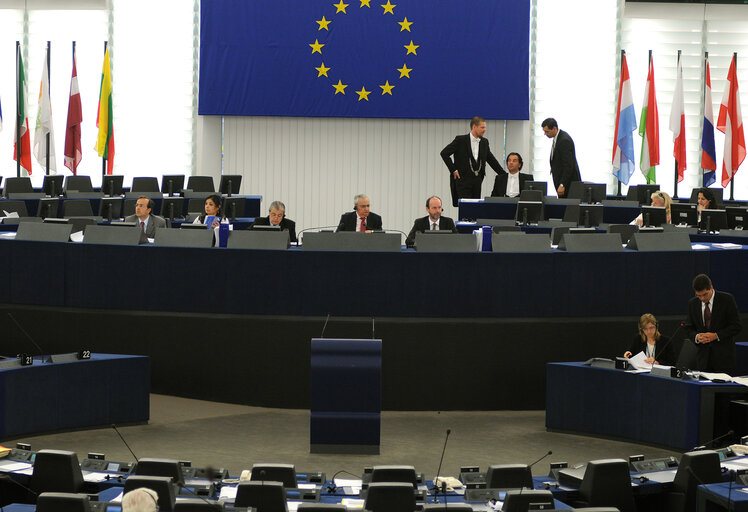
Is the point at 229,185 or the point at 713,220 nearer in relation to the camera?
the point at 713,220

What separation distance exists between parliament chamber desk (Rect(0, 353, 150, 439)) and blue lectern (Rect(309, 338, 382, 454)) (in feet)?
5.83

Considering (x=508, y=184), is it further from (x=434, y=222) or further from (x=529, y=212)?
(x=434, y=222)

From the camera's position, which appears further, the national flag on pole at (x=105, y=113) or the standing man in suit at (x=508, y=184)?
the national flag on pole at (x=105, y=113)

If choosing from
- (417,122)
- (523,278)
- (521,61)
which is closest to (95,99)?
(417,122)

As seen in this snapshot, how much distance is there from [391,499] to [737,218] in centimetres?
937

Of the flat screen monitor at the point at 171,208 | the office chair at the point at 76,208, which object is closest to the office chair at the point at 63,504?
the office chair at the point at 76,208

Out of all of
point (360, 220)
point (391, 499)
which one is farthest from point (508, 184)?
point (391, 499)

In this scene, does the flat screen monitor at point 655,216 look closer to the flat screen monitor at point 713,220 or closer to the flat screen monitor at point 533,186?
the flat screen monitor at point 713,220

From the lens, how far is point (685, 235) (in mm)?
12148

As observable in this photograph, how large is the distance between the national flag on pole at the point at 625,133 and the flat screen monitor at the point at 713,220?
5.35 metres

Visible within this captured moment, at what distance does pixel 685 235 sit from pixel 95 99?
13.2 metres

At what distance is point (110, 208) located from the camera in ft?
50.8

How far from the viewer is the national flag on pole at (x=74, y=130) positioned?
20188 millimetres

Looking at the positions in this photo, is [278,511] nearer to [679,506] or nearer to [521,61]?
[679,506]
